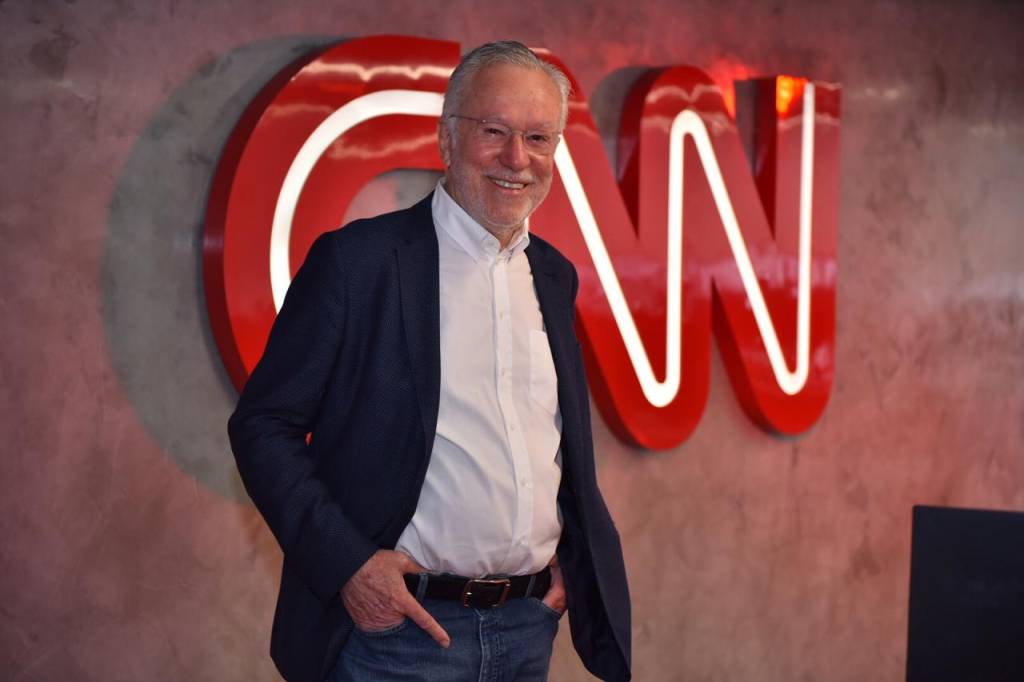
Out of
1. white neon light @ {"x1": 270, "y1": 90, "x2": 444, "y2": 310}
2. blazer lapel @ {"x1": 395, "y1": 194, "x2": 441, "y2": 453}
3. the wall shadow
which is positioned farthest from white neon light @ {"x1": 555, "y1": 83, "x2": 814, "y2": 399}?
blazer lapel @ {"x1": 395, "y1": 194, "x2": 441, "y2": 453}

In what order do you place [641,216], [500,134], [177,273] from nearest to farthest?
1. [500,134]
2. [177,273]
3. [641,216]

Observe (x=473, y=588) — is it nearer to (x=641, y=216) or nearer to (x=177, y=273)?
(x=177, y=273)

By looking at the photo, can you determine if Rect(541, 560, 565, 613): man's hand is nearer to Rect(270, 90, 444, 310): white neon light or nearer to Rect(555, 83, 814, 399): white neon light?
Rect(270, 90, 444, 310): white neon light

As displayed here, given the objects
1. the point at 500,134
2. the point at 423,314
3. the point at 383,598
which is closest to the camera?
the point at 383,598

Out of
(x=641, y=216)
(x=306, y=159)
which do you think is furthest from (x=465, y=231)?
(x=641, y=216)

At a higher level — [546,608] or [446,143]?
[446,143]

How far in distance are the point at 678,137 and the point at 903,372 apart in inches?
61.0

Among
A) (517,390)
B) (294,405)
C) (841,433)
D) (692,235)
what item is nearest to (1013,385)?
(841,433)

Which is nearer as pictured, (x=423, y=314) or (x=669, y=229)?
(x=423, y=314)

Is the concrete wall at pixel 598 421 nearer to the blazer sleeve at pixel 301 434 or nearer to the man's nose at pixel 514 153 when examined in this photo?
the blazer sleeve at pixel 301 434

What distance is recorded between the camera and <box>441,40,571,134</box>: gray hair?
208 cm

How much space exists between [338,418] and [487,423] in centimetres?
24

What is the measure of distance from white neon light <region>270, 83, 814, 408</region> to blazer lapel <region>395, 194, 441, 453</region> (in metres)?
1.06

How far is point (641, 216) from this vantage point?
12.4 feet
